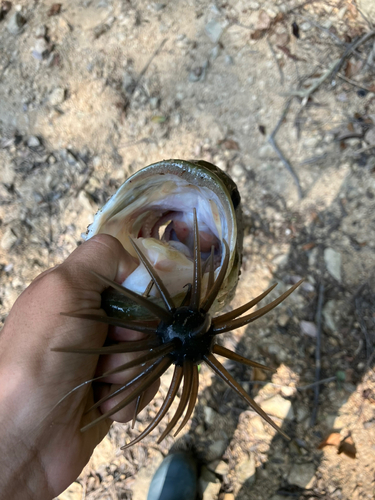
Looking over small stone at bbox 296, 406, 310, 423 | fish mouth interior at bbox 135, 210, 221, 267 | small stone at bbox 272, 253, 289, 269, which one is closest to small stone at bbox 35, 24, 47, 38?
fish mouth interior at bbox 135, 210, 221, 267

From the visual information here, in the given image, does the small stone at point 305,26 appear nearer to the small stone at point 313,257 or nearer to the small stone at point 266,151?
the small stone at point 266,151

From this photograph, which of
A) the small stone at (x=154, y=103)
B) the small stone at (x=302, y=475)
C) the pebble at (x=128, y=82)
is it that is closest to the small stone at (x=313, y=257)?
the small stone at (x=302, y=475)

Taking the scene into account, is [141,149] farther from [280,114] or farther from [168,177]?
[168,177]

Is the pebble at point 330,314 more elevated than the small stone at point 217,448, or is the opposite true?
the pebble at point 330,314

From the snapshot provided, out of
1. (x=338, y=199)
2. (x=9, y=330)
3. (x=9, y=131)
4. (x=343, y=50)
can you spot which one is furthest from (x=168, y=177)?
(x=343, y=50)

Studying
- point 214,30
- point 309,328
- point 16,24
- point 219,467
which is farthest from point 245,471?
point 16,24

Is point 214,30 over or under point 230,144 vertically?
over

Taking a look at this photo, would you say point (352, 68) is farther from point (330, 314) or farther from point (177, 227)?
point (177, 227)
